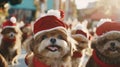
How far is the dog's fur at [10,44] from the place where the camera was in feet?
26.3

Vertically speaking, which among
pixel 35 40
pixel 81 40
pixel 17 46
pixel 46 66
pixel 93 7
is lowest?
pixel 93 7

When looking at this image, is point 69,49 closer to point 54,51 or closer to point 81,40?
point 54,51

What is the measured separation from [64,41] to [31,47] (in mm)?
430

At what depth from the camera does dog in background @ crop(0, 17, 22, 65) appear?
26.3ft

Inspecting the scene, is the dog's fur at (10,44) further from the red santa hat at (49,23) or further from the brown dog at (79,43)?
the red santa hat at (49,23)

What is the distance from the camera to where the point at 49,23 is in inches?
180

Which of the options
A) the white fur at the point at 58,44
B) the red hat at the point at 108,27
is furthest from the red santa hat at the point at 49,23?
the red hat at the point at 108,27

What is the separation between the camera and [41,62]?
4.46 m

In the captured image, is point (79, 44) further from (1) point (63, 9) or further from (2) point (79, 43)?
(1) point (63, 9)

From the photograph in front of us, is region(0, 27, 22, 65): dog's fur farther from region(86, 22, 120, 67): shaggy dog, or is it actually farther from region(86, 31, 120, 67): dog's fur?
region(86, 31, 120, 67): dog's fur

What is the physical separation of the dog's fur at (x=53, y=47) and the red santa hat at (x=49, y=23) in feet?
0.26

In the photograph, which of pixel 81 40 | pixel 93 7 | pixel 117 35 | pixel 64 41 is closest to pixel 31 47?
pixel 64 41

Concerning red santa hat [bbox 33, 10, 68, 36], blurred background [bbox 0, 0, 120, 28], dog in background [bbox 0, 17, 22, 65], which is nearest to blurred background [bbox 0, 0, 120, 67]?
blurred background [bbox 0, 0, 120, 28]

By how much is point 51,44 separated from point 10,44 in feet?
13.1
